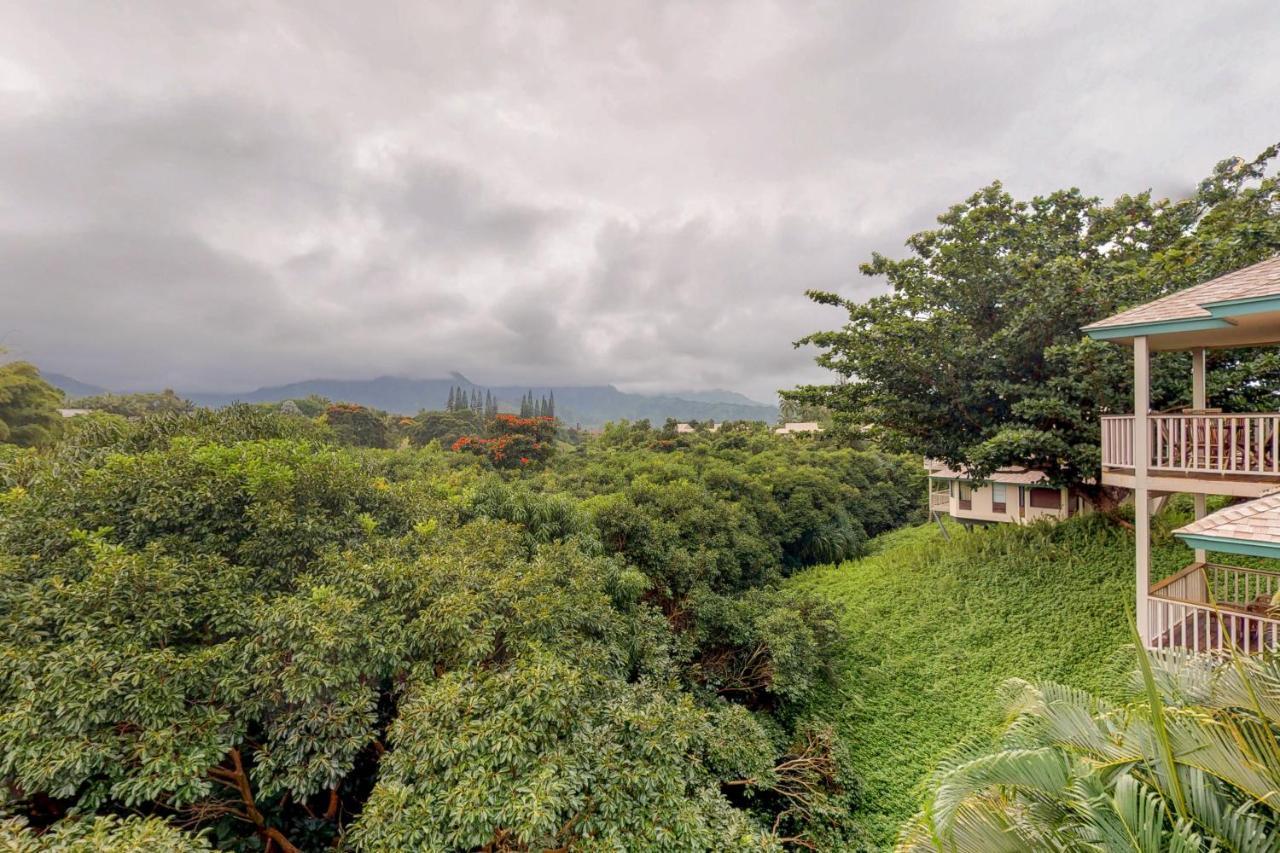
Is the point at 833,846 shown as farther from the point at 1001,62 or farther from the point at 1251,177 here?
the point at 1251,177

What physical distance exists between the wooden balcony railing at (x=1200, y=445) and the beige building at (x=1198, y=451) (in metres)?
0.01

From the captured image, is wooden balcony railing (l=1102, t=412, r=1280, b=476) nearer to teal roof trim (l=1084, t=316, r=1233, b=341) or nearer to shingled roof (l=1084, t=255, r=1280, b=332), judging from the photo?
teal roof trim (l=1084, t=316, r=1233, b=341)

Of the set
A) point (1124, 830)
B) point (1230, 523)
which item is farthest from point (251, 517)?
point (1230, 523)

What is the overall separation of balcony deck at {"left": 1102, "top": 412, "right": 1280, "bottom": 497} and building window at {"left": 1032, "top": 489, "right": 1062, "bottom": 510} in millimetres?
14666

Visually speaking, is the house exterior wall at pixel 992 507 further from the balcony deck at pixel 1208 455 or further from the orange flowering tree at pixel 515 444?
the orange flowering tree at pixel 515 444

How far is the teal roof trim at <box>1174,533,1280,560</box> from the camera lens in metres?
3.96

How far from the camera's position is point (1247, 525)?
4211 millimetres

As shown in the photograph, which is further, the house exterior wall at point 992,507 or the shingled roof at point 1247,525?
the house exterior wall at point 992,507

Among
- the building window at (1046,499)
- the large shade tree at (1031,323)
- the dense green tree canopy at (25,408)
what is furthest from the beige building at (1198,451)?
the dense green tree canopy at (25,408)

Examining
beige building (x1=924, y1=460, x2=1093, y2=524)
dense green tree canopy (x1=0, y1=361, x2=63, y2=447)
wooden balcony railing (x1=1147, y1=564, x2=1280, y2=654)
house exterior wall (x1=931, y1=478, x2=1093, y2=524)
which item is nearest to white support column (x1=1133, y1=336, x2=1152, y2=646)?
wooden balcony railing (x1=1147, y1=564, x2=1280, y2=654)

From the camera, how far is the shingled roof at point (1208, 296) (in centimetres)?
508

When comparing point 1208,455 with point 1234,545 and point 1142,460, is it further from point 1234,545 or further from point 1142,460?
point 1234,545

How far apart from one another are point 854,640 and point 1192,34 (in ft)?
41.6

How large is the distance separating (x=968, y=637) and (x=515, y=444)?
13.5 m
